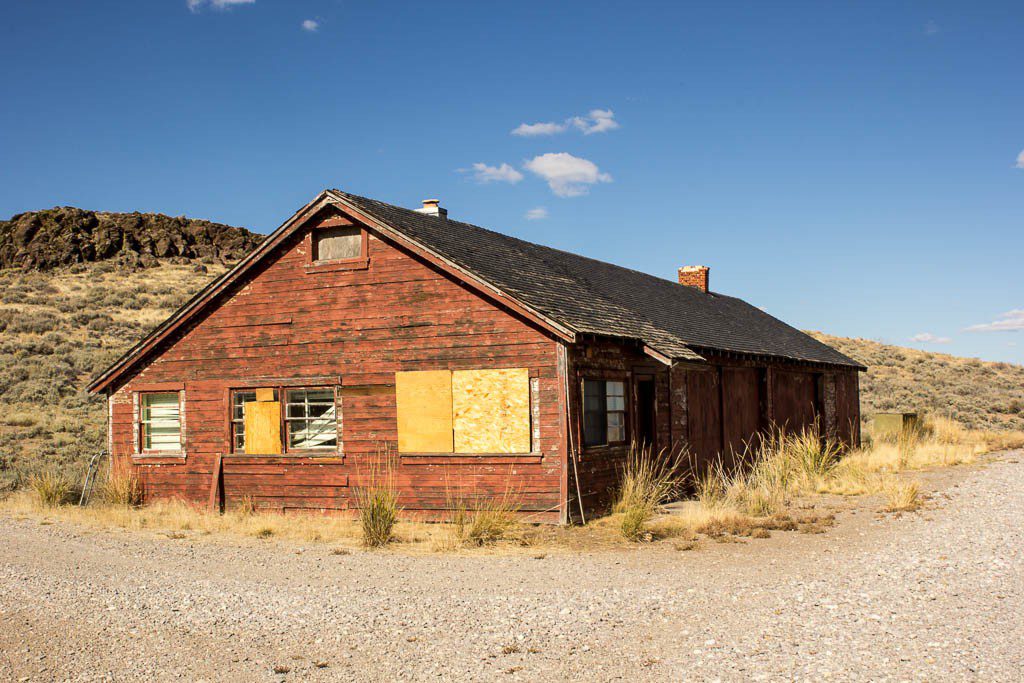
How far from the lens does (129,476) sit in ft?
56.6

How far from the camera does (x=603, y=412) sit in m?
15.1

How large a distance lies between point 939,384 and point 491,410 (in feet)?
144

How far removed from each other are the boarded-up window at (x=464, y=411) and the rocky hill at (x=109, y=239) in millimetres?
46109

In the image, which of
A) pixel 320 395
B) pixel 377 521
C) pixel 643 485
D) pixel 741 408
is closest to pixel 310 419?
pixel 320 395

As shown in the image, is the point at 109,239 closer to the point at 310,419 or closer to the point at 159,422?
the point at 159,422

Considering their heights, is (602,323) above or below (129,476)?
above

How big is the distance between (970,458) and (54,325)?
1491 inches

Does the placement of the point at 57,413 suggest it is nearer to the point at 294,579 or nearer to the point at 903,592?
the point at 294,579

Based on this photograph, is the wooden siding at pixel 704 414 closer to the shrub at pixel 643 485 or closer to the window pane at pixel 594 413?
the shrub at pixel 643 485

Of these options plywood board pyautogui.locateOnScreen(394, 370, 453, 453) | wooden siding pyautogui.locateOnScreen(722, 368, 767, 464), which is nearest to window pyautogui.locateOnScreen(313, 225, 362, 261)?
plywood board pyautogui.locateOnScreen(394, 370, 453, 453)

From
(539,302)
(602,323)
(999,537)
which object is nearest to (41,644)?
(539,302)

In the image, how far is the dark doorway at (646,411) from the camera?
1642cm

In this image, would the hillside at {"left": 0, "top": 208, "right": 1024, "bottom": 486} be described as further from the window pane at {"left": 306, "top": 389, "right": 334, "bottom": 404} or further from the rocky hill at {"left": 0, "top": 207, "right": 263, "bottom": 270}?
the window pane at {"left": 306, "top": 389, "right": 334, "bottom": 404}

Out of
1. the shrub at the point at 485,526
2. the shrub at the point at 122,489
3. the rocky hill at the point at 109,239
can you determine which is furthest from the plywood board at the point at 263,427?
the rocky hill at the point at 109,239
